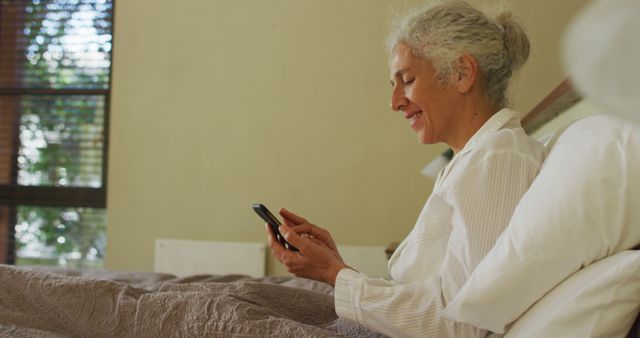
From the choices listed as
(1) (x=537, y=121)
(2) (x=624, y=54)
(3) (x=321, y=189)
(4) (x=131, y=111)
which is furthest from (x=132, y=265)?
(2) (x=624, y=54)

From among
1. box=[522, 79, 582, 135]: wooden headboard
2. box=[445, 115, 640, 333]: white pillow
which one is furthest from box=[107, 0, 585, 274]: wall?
box=[445, 115, 640, 333]: white pillow

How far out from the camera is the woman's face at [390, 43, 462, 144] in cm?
134

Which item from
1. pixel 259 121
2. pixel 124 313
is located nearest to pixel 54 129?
pixel 259 121

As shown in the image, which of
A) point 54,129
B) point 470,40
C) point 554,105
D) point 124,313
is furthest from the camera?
point 54,129

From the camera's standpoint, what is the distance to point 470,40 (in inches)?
51.4

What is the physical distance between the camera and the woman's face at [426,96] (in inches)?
52.9

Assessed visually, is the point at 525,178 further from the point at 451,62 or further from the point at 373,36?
the point at 373,36

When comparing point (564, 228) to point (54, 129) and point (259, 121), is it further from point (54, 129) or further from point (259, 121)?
point (54, 129)

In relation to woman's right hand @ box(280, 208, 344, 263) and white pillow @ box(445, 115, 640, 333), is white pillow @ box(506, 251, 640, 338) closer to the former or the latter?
white pillow @ box(445, 115, 640, 333)

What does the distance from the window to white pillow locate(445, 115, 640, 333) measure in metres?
2.85

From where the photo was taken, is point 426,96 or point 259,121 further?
point 259,121

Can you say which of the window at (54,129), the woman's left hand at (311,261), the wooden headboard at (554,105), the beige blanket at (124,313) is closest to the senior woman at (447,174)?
the woman's left hand at (311,261)

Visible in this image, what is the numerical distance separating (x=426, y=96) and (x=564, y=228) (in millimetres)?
607

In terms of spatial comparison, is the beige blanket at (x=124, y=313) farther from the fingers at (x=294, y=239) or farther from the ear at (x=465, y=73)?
the ear at (x=465, y=73)
